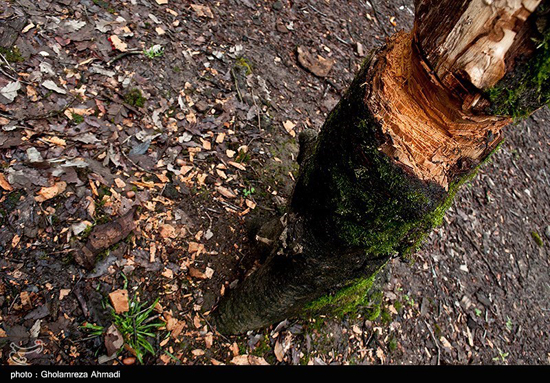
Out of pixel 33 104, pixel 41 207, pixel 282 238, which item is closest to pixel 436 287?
pixel 282 238

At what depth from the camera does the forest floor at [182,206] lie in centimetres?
244

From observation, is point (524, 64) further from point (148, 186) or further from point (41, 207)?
point (41, 207)

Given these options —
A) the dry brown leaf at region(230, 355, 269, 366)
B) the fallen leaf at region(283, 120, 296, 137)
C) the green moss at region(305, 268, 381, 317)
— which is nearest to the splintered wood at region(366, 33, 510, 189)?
the green moss at region(305, 268, 381, 317)

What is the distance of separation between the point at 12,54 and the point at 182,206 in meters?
1.95

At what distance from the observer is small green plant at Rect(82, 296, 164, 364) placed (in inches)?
93.8

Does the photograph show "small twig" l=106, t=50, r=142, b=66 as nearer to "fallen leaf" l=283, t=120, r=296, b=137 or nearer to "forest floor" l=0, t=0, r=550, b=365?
"forest floor" l=0, t=0, r=550, b=365

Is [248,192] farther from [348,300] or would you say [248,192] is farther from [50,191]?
[50,191]

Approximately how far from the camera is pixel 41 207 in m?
2.53

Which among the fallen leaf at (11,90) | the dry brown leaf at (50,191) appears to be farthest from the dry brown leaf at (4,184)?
the fallen leaf at (11,90)

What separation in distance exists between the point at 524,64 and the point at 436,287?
9.96 ft

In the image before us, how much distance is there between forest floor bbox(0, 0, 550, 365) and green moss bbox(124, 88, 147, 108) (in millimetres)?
14

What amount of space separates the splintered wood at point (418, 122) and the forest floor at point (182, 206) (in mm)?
1800

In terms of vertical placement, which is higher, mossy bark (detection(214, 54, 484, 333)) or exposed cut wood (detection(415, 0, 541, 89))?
exposed cut wood (detection(415, 0, 541, 89))

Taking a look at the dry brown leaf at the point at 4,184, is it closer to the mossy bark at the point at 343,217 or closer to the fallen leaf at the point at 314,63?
the mossy bark at the point at 343,217
